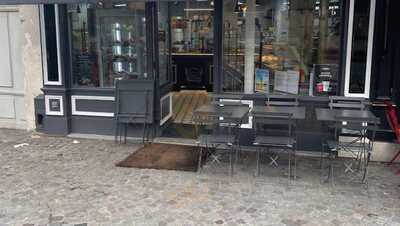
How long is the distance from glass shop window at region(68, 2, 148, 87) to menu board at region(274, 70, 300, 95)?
2.13 metres

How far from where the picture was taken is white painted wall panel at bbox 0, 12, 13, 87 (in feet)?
26.0

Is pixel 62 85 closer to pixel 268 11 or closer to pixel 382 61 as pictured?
pixel 268 11

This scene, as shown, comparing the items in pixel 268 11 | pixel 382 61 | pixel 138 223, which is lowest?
pixel 138 223

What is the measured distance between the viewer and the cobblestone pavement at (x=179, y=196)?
4465mm

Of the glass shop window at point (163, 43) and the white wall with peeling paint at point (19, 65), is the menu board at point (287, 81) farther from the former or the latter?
the white wall with peeling paint at point (19, 65)

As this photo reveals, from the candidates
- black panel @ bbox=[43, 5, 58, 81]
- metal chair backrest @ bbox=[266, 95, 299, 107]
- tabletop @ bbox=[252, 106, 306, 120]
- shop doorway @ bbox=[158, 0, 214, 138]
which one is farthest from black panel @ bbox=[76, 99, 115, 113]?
shop doorway @ bbox=[158, 0, 214, 138]

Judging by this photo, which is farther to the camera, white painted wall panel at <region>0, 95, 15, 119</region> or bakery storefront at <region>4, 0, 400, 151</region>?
white painted wall panel at <region>0, 95, 15, 119</region>

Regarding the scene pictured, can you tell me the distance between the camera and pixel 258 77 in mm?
6738

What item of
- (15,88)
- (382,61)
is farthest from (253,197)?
(15,88)

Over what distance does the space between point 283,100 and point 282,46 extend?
804mm

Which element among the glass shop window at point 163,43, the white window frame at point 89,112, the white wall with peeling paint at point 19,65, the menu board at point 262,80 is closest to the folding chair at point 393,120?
the menu board at point 262,80

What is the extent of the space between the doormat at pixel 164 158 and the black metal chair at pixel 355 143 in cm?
180

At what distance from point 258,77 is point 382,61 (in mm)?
1717

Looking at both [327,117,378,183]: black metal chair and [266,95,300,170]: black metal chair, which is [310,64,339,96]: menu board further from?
[327,117,378,183]: black metal chair
